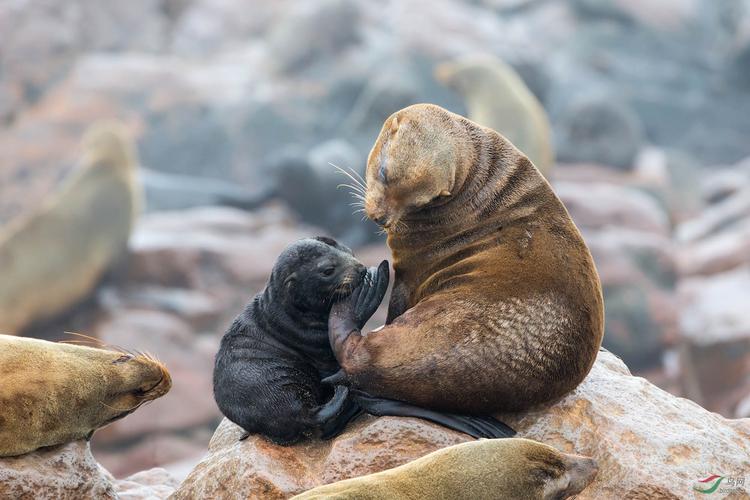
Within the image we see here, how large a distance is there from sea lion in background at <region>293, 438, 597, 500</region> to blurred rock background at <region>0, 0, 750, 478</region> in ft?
24.2

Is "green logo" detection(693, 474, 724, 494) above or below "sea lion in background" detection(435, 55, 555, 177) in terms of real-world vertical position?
above

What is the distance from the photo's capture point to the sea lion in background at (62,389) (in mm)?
4652

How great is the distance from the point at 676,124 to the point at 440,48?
653cm

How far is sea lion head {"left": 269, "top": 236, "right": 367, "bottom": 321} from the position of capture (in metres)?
4.62

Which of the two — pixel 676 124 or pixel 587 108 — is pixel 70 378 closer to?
pixel 587 108

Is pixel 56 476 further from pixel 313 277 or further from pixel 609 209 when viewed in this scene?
pixel 609 209

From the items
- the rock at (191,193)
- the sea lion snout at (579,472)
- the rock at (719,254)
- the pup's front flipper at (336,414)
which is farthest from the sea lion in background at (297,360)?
the rock at (191,193)

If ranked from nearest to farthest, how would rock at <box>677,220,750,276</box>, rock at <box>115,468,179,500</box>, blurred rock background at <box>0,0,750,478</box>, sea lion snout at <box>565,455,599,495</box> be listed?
sea lion snout at <box>565,455,599,495</box>, rock at <box>115,468,179,500</box>, blurred rock background at <box>0,0,750,478</box>, rock at <box>677,220,750,276</box>

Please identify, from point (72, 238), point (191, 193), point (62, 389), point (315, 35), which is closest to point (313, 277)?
point (62, 389)

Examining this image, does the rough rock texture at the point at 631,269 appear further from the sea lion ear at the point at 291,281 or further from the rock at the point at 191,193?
the sea lion ear at the point at 291,281

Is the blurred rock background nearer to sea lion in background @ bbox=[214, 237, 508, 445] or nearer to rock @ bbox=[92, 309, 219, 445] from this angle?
rock @ bbox=[92, 309, 219, 445]

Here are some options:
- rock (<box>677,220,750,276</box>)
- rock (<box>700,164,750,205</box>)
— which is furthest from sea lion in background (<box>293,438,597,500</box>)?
rock (<box>700,164,750,205</box>)

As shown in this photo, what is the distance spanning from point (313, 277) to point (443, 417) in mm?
841

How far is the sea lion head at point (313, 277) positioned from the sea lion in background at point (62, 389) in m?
0.88
